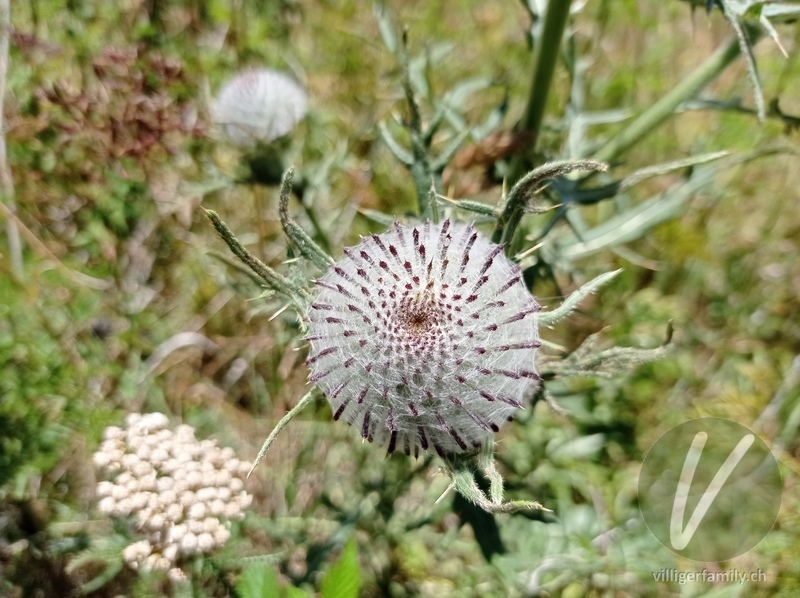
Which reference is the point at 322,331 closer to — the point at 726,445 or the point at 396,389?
the point at 396,389

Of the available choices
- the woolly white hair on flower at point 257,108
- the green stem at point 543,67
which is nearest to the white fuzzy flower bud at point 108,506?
the woolly white hair on flower at point 257,108

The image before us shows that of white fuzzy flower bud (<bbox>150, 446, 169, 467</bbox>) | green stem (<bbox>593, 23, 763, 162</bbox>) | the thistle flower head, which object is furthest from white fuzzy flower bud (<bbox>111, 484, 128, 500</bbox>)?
green stem (<bbox>593, 23, 763, 162</bbox>)

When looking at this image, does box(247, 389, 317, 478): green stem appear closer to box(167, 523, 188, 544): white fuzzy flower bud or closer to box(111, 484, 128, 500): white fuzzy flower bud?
box(167, 523, 188, 544): white fuzzy flower bud

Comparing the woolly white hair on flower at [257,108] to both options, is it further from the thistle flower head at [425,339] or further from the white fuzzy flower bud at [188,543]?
the white fuzzy flower bud at [188,543]

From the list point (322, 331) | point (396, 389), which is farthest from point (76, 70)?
point (396, 389)

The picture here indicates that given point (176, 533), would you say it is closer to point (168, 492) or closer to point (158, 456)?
point (168, 492)

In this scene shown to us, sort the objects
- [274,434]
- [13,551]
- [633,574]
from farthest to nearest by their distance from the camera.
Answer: [633,574] → [13,551] → [274,434]
